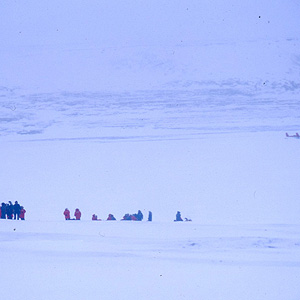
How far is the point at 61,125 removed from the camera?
2750cm

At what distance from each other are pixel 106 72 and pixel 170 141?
14.3 metres

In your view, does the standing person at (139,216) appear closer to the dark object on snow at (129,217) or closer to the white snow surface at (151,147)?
the dark object on snow at (129,217)

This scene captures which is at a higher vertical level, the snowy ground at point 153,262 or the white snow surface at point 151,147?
the white snow surface at point 151,147

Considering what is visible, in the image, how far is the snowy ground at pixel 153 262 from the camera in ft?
28.8

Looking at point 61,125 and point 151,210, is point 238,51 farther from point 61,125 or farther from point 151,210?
point 151,210

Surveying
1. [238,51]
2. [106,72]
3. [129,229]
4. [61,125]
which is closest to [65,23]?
[106,72]

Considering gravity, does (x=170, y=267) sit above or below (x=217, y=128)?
below

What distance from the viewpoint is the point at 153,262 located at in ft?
32.2

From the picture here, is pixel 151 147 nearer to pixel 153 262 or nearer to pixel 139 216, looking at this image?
pixel 139 216

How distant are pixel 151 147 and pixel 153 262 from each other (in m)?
13.7

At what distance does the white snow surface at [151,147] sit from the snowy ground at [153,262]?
35 millimetres

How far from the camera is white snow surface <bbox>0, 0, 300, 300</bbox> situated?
952 cm

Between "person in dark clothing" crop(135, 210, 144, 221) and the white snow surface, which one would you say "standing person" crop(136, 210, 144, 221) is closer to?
"person in dark clothing" crop(135, 210, 144, 221)

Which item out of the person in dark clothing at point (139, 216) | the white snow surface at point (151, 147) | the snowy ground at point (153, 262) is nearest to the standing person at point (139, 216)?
the person in dark clothing at point (139, 216)
